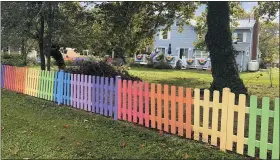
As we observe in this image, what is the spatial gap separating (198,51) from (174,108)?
27.1 m

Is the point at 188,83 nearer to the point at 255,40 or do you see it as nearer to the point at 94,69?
the point at 94,69

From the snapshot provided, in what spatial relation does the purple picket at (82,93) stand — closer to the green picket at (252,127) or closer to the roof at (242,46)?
the green picket at (252,127)

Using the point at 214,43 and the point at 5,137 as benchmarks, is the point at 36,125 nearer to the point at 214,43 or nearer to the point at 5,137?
the point at 5,137

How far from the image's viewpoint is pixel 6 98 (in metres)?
9.05

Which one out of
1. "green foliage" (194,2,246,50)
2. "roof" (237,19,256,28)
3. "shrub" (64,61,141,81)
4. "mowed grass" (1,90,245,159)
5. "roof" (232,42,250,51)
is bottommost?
"mowed grass" (1,90,245,159)

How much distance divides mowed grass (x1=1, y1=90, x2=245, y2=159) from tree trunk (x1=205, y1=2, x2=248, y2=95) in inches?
166

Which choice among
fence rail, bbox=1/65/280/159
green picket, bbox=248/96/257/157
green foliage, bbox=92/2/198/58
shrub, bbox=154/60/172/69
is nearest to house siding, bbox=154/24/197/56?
shrub, bbox=154/60/172/69

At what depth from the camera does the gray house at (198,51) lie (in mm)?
27750

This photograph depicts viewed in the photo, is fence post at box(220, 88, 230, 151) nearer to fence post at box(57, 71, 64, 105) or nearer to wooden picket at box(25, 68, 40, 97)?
fence post at box(57, 71, 64, 105)

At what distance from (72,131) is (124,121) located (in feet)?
3.59

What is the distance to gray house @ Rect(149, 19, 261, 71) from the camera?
27.8 metres

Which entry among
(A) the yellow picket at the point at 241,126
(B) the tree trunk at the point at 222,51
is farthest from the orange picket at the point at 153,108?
(B) the tree trunk at the point at 222,51

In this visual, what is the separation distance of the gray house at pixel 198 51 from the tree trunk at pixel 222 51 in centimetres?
1724

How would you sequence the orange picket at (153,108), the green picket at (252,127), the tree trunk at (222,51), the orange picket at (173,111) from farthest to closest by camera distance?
the tree trunk at (222,51) → the orange picket at (153,108) → the orange picket at (173,111) → the green picket at (252,127)
